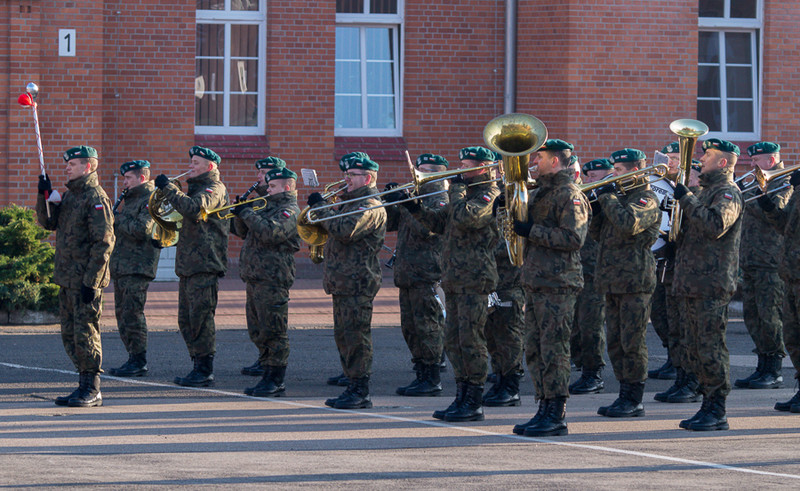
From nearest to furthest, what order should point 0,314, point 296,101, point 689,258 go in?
point 689,258
point 0,314
point 296,101

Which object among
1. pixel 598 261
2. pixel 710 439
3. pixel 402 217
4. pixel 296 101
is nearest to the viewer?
pixel 710 439

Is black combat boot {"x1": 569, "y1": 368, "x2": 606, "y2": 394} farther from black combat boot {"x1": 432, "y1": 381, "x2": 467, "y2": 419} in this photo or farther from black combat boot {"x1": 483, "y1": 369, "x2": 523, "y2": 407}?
black combat boot {"x1": 432, "y1": 381, "x2": 467, "y2": 419}

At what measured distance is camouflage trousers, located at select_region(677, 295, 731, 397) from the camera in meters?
9.17

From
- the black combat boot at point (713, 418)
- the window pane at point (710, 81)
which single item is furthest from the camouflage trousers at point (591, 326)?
the window pane at point (710, 81)

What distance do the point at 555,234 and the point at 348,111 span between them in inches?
448

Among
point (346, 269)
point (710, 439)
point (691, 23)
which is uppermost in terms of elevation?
point (691, 23)

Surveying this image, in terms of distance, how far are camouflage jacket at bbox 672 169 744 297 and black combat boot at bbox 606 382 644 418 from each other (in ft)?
2.82

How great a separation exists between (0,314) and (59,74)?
13.7 feet

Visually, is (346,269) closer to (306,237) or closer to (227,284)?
(306,237)

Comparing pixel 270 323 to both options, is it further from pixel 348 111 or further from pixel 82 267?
pixel 348 111

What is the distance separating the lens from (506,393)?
33.8 feet

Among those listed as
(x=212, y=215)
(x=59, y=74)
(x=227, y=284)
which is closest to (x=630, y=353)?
(x=212, y=215)

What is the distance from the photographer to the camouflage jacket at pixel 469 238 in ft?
31.0

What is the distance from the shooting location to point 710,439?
8.76m
